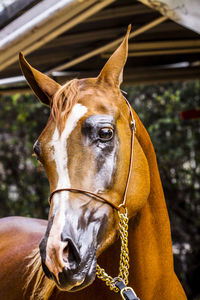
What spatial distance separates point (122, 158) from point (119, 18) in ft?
5.73

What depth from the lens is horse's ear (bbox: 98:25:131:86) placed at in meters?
1.99

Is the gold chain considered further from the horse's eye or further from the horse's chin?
the horse's eye

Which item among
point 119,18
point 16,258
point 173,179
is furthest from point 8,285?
point 173,179

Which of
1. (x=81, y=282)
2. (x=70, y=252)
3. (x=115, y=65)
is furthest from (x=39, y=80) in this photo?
(x=81, y=282)

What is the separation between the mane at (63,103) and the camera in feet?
6.06

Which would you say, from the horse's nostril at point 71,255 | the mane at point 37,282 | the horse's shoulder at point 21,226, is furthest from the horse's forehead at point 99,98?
the horse's shoulder at point 21,226

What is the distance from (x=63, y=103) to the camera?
1.89 m

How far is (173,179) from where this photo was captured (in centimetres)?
625

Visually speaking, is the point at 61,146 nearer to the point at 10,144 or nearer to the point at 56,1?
the point at 56,1

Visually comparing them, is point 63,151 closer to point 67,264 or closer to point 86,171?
point 86,171

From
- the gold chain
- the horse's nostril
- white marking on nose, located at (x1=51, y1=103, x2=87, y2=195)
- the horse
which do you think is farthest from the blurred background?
the horse's nostril

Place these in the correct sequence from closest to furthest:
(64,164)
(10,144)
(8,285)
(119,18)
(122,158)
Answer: (64,164) → (122,158) → (8,285) → (119,18) → (10,144)

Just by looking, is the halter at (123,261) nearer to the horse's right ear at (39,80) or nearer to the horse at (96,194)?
the horse at (96,194)

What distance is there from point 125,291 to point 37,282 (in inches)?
19.5
